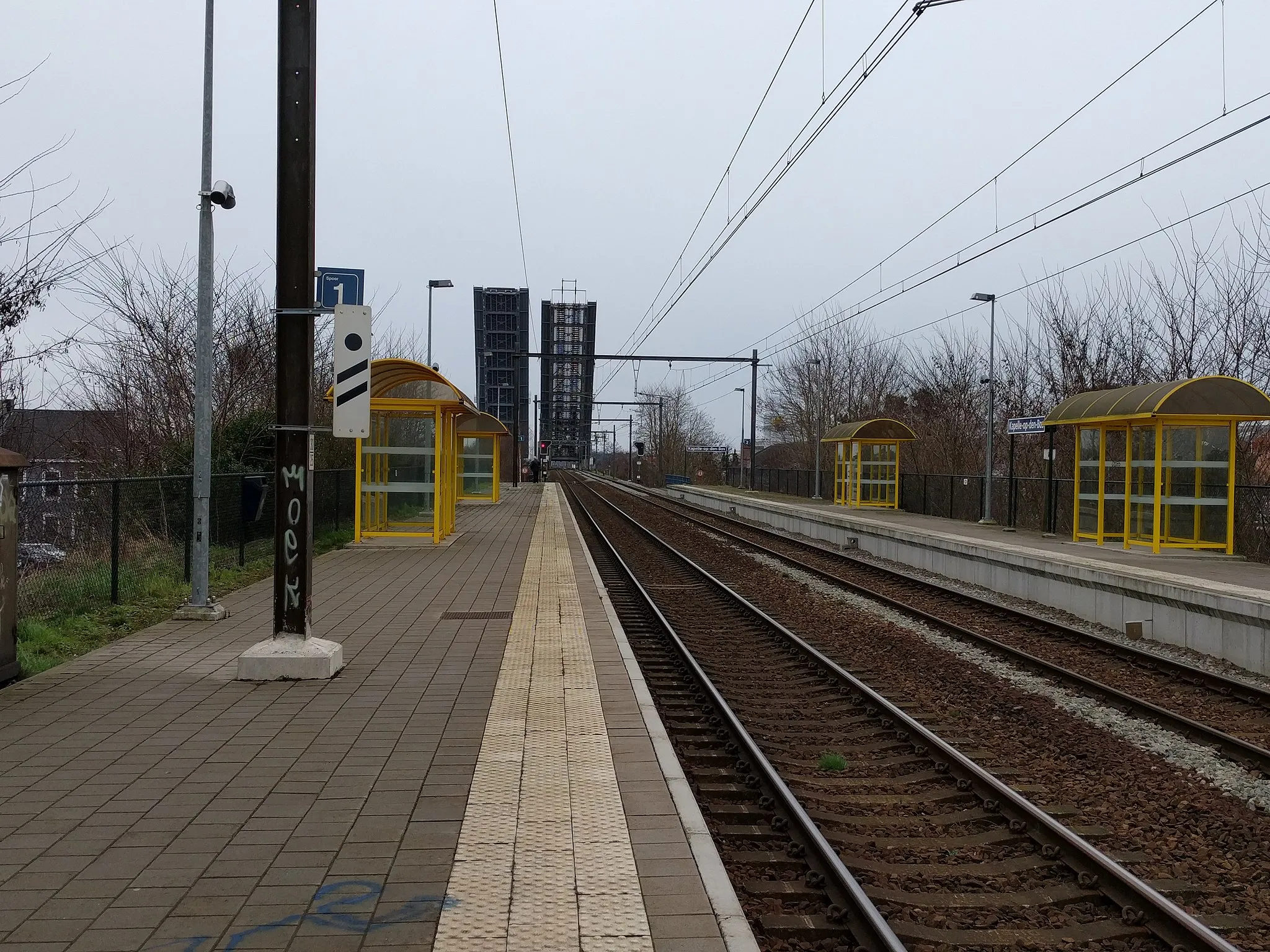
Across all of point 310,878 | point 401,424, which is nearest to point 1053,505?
point 401,424

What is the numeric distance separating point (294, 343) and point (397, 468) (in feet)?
42.7

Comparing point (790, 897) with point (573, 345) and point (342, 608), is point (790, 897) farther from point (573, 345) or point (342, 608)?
point (573, 345)

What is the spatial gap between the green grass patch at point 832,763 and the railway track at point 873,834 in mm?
12

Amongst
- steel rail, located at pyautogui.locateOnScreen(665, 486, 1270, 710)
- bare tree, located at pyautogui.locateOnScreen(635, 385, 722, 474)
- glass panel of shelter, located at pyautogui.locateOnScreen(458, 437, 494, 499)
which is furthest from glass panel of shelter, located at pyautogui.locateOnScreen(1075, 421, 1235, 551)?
bare tree, located at pyautogui.locateOnScreen(635, 385, 722, 474)

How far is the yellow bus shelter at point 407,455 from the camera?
63.2ft

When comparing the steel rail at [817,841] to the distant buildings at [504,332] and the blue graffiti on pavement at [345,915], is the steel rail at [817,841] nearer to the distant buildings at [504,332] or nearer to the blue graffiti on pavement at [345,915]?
the blue graffiti on pavement at [345,915]

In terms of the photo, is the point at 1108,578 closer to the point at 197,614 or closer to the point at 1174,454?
the point at 1174,454

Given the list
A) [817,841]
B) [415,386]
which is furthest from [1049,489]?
[817,841]

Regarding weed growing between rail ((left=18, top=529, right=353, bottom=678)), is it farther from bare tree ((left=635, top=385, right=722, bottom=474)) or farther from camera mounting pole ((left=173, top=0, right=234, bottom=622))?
bare tree ((left=635, top=385, right=722, bottom=474))

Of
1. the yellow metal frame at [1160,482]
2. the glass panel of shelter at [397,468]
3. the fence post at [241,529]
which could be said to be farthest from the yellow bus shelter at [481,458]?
the yellow metal frame at [1160,482]

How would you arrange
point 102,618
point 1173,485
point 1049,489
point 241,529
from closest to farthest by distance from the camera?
point 102,618, point 241,529, point 1173,485, point 1049,489

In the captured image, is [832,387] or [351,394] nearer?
[351,394]

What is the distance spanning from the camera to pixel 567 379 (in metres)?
99.6

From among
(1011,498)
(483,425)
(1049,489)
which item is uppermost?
(483,425)
